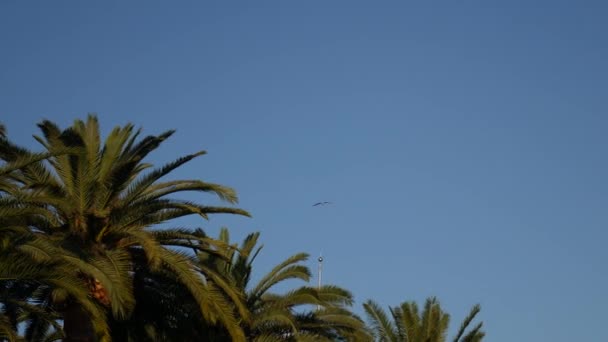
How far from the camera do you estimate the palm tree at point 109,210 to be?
963 inches

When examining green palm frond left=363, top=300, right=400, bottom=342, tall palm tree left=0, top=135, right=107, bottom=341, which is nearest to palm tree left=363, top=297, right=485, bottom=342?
green palm frond left=363, top=300, right=400, bottom=342

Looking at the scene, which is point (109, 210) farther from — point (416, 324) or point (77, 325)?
point (416, 324)

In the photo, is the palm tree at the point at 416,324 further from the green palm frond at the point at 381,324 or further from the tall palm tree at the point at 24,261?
the tall palm tree at the point at 24,261

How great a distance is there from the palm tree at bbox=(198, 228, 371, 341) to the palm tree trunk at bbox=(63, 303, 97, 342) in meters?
6.60

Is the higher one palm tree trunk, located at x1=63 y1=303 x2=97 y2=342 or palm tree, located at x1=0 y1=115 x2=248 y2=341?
palm tree, located at x1=0 y1=115 x2=248 y2=341

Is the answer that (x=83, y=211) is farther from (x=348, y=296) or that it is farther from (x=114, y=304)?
(x=348, y=296)

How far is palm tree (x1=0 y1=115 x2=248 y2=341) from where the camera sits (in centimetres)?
2445

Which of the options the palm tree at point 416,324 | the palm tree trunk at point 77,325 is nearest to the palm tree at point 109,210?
the palm tree trunk at point 77,325

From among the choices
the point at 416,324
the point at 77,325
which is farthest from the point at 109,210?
the point at 416,324

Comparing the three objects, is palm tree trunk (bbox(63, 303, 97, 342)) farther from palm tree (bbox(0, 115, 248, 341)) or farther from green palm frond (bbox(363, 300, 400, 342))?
green palm frond (bbox(363, 300, 400, 342))

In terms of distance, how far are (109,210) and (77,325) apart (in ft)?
9.77

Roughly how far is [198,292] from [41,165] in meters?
5.16

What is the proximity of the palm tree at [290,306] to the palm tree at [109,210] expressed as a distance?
5.03 meters

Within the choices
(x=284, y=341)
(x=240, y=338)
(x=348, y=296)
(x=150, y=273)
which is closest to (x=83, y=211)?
(x=150, y=273)
